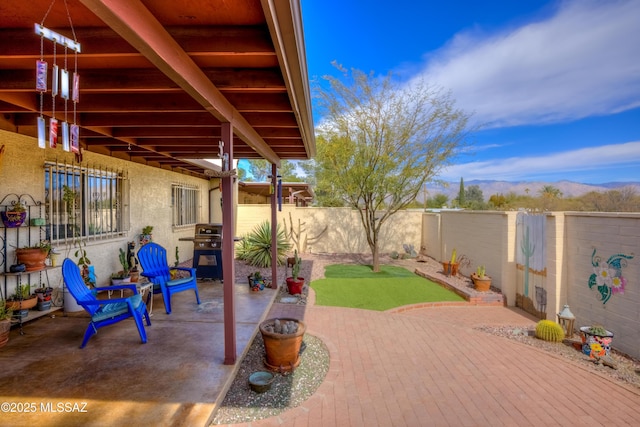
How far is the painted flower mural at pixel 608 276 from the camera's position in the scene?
13.7ft

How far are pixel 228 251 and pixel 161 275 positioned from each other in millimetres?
2441

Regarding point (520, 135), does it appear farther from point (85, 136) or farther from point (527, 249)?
point (85, 136)

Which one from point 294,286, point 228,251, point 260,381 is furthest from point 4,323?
point 294,286

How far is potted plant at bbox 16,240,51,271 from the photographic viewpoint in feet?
13.5

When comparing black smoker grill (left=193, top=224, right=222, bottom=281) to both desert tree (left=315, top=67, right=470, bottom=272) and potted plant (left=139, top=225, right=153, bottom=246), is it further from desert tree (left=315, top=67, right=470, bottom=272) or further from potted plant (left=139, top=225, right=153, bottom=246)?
desert tree (left=315, top=67, right=470, bottom=272)

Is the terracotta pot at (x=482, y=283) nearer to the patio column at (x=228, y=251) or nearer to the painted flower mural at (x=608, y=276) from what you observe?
the painted flower mural at (x=608, y=276)

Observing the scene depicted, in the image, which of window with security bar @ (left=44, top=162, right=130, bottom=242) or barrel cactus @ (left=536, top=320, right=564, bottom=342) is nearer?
barrel cactus @ (left=536, top=320, right=564, bottom=342)

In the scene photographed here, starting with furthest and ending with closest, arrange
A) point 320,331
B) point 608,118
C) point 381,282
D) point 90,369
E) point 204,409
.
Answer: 1. point 608,118
2. point 381,282
3. point 320,331
4. point 90,369
5. point 204,409

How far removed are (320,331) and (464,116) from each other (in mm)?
6733

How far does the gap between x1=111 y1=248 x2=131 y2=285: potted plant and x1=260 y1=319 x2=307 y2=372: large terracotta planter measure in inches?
146

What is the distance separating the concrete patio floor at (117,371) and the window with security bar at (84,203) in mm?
1391

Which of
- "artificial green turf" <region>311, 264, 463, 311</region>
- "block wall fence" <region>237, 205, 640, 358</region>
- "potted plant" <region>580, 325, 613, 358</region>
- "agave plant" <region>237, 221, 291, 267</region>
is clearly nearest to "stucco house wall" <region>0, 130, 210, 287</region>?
"agave plant" <region>237, 221, 291, 267</region>

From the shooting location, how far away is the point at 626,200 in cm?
1647

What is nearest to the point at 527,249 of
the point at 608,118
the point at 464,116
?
the point at 464,116
